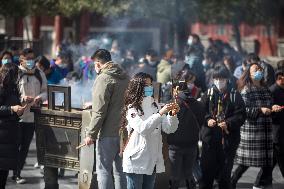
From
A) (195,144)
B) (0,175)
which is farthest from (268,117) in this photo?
(0,175)

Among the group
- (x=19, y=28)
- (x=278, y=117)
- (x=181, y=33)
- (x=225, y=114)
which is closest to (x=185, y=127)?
(x=225, y=114)

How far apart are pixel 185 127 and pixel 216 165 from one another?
78cm

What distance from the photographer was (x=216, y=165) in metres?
8.84

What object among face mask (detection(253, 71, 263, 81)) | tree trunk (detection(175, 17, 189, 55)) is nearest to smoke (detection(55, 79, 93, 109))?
face mask (detection(253, 71, 263, 81))

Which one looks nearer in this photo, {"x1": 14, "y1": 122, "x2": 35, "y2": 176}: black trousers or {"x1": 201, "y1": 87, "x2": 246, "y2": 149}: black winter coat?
{"x1": 201, "y1": 87, "x2": 246, "y2": 149}: black winter coat

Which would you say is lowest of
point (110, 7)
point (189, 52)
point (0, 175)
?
point (0, 175)

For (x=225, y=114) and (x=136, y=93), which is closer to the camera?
(x=136, y=93)

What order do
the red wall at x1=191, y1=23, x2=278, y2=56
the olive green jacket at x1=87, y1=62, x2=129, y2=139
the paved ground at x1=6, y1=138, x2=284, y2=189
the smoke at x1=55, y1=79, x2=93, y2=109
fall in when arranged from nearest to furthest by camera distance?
the olive green jacket at x1=87, y1=62, x2=129, y2=139 → the smoke at x1=55, y1=79, x2=93, y2=109 → the paved ground at x1=6, y1=138, x2=284, y2=189 → the red wall at x1=191, y1=23, x2=278, y2=56

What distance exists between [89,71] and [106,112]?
5.24 meters

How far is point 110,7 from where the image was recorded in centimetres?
2341

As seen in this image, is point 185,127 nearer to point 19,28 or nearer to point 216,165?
point 216,165

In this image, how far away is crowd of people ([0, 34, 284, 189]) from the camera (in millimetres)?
7023

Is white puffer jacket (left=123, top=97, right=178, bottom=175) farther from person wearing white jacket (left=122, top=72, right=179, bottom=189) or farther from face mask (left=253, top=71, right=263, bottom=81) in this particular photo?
face mask (left=253, top=71, right=263, bottom=81)

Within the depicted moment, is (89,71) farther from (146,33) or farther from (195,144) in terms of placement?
(146,33)
